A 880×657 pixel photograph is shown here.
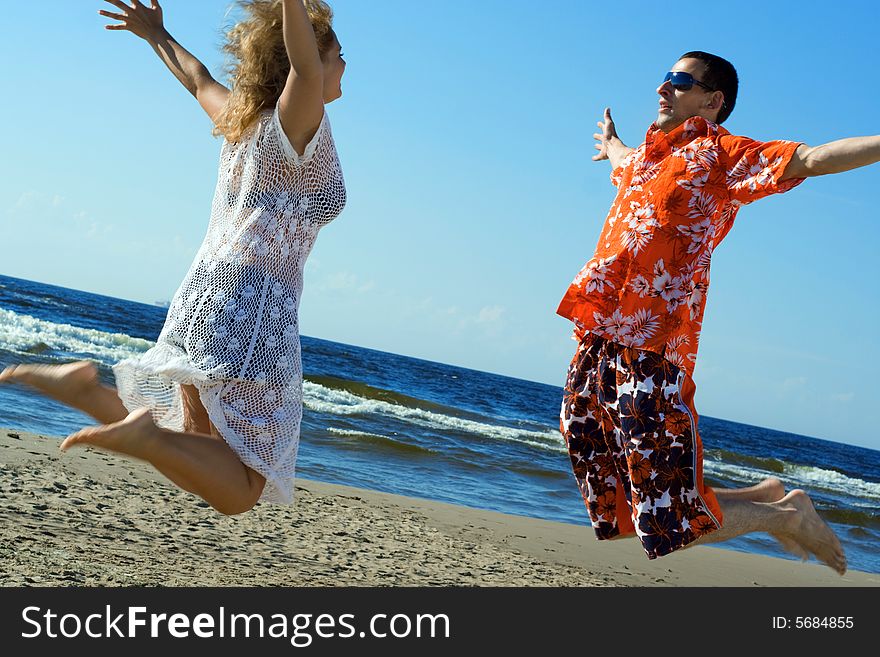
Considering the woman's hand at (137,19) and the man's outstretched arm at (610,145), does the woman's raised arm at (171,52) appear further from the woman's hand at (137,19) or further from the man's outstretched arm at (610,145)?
the man's outstretched arm at (610,145)

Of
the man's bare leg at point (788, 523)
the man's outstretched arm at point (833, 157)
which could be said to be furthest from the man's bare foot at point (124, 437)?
the man's outstretched arm at point (833, 157)

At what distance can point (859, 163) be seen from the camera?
129 inches

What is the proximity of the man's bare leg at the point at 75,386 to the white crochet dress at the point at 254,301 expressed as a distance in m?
0.11

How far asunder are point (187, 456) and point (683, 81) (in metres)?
2.61

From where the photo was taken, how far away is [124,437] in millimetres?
2889

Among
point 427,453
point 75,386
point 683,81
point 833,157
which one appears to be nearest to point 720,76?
point 683,81

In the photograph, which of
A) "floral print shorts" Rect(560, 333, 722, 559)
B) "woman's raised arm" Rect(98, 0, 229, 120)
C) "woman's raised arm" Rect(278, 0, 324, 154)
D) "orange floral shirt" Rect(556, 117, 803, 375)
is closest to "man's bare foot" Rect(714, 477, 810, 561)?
"floral print shorts" Rect(560, 333, 722, 559)

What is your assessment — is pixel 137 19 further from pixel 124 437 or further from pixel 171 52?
pixel 124 437

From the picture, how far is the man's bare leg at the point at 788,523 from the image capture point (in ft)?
12.5

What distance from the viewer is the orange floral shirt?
3.69m

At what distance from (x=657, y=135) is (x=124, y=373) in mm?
2479
